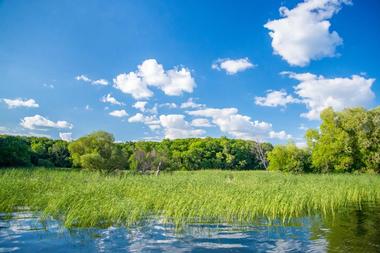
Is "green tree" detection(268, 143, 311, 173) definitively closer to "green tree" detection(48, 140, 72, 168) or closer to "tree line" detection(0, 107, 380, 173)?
"tree line" detection(0, 107, 380, 173)

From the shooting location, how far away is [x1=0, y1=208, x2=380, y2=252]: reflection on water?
24.5ft

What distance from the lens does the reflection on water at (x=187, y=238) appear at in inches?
294

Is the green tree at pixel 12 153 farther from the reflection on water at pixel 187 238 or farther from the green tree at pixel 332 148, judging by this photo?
the green tree at pixel 332 148

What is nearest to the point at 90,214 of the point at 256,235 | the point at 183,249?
the point at 183,249

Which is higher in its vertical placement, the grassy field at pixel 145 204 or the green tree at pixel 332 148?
the green tree at pixel 332 148

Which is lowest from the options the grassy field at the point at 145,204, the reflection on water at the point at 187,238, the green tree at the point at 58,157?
the reflection on water at the point at 187,238

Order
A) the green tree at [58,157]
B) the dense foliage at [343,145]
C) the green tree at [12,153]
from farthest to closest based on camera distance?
the green tree at [58,157] → the green tree at [12,153] → the dense foliage at [343,145]

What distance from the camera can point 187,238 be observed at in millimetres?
8258

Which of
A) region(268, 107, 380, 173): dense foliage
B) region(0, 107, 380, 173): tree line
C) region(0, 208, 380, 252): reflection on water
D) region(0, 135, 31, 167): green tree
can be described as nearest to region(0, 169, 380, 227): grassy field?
region(0, 208, 380, 252): reflection on water

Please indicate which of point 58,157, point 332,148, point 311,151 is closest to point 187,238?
point 332,148

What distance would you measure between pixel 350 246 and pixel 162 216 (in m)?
5.83

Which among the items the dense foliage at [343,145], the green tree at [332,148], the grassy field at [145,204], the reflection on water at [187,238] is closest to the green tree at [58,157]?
the dense foliage at [343,145]

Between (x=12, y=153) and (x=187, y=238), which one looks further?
(x=12, y=153)

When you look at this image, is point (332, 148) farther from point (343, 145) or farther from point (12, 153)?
point (12, 153)
